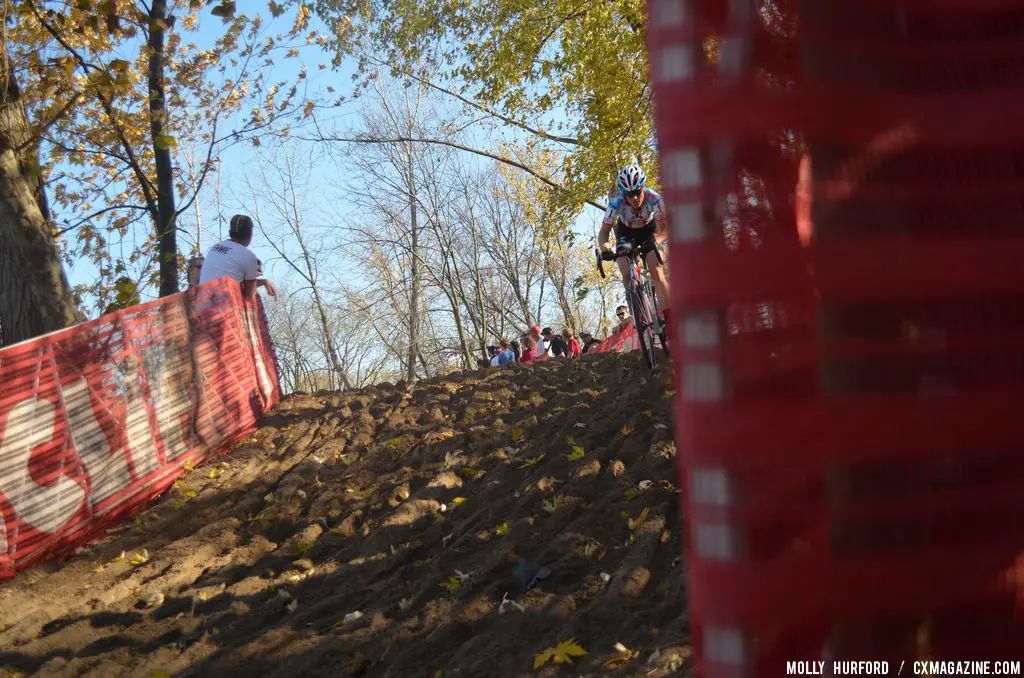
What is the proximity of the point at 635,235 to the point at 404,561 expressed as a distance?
408 centimetres

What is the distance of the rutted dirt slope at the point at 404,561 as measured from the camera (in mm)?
4168

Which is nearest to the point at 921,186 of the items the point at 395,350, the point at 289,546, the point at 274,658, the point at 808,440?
the point at 808,440

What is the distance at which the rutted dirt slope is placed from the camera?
4.17 meters

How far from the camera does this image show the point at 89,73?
9.95 meters

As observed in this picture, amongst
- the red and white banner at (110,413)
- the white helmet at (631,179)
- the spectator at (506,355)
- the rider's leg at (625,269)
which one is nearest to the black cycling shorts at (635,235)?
the rider's leg at (625,269)

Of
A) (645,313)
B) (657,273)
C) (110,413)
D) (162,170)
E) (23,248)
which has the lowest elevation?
(110,413)

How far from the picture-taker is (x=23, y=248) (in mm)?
8633

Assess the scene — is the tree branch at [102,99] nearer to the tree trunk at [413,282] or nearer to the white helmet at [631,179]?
the white helmet at [631,179]

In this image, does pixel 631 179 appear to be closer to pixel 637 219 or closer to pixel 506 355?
pixel 637 219

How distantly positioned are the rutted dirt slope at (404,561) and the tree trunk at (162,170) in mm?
3220

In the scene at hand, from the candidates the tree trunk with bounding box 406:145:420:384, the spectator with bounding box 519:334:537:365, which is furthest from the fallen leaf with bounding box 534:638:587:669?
the tree trunk with bounding box 406:145:420:384

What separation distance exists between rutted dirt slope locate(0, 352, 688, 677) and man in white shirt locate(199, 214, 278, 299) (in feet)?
7.16

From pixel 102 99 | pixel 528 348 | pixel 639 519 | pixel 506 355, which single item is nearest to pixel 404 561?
pixel 639 519

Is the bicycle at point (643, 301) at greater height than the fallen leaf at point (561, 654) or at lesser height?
greater
